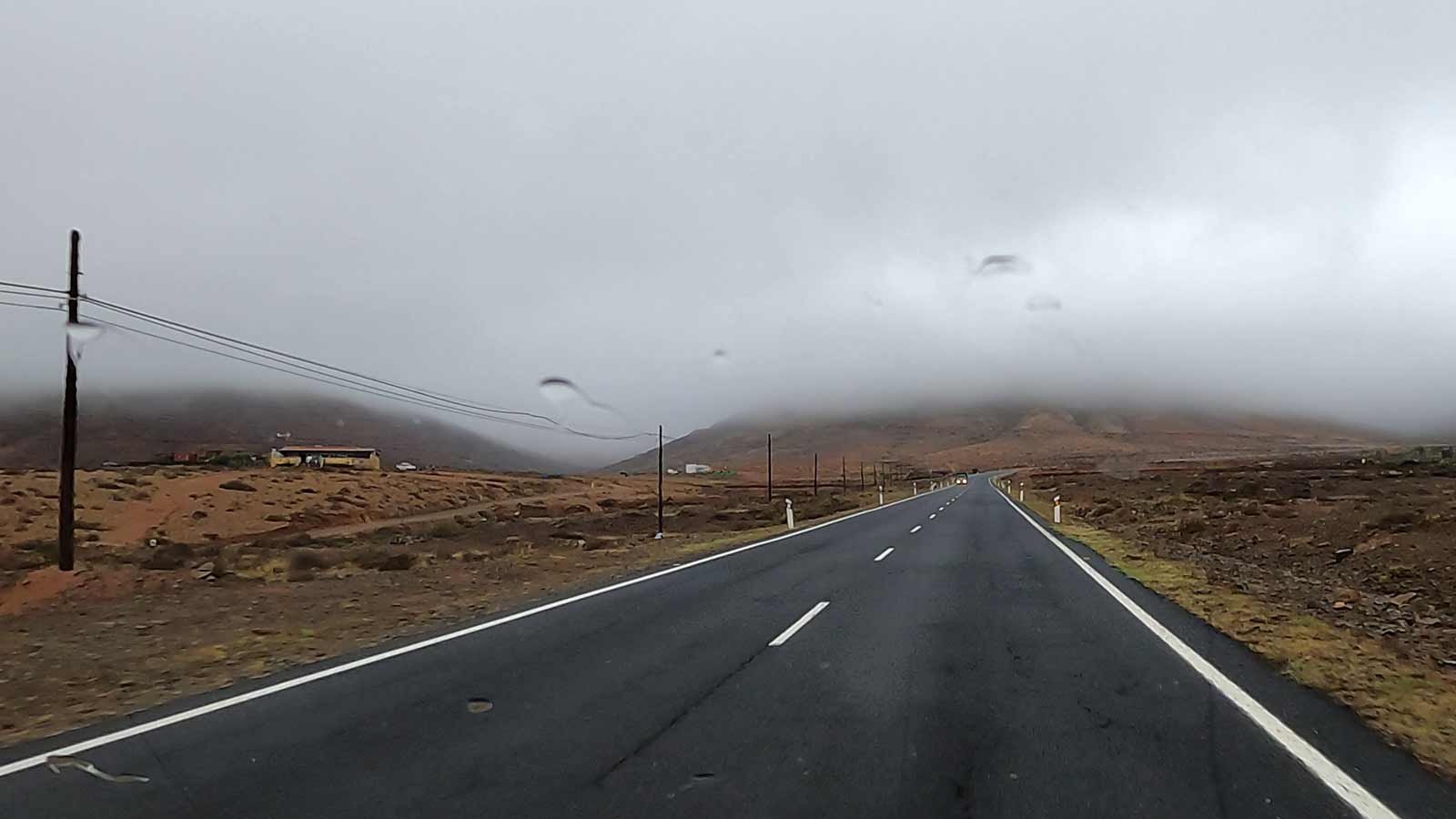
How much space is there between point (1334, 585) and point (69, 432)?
23.4 meters

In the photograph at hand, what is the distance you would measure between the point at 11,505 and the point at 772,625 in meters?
51.7

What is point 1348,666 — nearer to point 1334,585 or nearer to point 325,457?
point 1334,585

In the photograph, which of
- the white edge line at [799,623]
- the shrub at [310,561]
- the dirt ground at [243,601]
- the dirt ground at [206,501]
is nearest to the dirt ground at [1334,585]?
the white edge line at [799,623]

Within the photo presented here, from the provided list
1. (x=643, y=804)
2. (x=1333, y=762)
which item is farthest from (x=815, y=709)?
(x=1333, y=762)

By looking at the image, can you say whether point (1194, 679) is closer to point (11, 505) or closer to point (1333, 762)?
point (1333, 762)

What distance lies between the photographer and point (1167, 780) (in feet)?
17.0

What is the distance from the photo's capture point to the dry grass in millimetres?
6238

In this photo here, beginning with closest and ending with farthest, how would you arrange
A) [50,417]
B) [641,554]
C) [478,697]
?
1. [478,697]
2. [641,554]
3. [50,417]

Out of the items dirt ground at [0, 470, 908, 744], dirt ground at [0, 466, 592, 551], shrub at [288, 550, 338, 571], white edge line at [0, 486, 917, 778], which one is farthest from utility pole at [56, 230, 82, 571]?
dirt ground at [0, 466, 592, 551]

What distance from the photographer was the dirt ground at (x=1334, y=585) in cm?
745

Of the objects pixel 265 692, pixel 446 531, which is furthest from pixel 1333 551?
pixel 446 531

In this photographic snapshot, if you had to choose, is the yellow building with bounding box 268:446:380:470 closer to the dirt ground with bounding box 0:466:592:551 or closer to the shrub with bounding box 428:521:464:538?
the dirt ground with bounding box 0:466:592:551

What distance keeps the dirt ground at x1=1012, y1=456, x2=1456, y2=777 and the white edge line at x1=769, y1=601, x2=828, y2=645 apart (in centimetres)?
482

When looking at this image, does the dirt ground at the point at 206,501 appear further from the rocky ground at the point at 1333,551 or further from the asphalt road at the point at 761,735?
the rocky ground at the point at 1333,551
